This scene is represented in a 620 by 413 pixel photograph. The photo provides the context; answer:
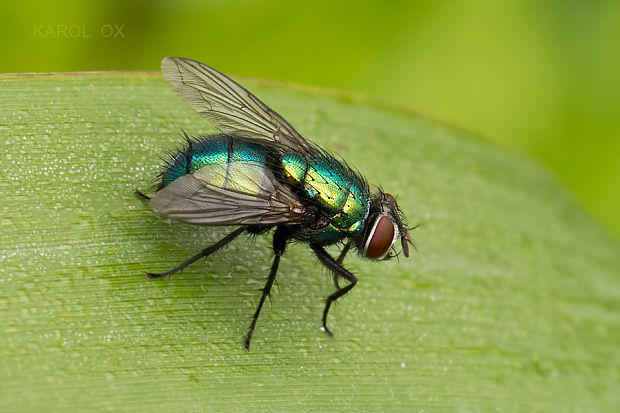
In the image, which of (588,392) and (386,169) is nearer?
(588,392)

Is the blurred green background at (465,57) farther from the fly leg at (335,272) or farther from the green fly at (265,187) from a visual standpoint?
the fly leg at (335,272)

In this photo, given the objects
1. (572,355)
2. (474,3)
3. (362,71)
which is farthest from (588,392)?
(474,3)

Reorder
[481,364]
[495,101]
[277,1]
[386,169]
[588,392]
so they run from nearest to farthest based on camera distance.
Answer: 1. [481,364]
2. [588,392]
3. [386,169]
4. [277,1]
5. [495,101]

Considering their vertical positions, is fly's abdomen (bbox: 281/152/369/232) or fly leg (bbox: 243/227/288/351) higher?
fly's abdomen (bbox: 281/152/369/232)

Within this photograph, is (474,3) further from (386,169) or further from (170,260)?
(170,260)

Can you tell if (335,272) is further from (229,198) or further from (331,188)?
(229,198)

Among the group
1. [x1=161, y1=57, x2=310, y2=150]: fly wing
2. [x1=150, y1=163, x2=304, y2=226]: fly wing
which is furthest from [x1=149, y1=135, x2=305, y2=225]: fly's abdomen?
[x1=161, y1=57, x2=310, y2=150]: fly wing

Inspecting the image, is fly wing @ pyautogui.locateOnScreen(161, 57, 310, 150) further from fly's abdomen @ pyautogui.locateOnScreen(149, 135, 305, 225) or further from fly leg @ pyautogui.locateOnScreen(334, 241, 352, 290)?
fly leg @ pyautogui.locateOnScreen(334, 241, 352, 290)

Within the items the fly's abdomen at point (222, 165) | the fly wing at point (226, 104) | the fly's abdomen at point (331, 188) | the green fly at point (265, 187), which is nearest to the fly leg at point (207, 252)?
the green fly at point (265, 187)

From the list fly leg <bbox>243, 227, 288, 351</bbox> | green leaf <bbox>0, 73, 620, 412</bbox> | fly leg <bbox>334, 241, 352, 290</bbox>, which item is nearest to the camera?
green leaf <bbox>0, 73, 620, 412</bbox>
